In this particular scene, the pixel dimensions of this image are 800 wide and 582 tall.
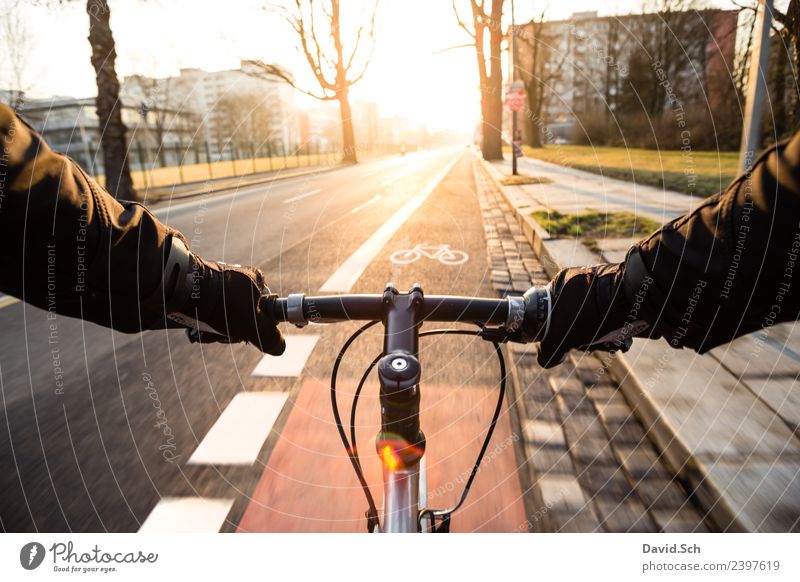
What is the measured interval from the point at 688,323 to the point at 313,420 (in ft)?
6.41

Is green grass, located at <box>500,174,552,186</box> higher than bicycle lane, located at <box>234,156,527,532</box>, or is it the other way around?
green grass, located at <box>500,174,552,186</box>

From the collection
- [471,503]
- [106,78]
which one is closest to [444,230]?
[471,503]

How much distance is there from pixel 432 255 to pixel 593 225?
2.66 m

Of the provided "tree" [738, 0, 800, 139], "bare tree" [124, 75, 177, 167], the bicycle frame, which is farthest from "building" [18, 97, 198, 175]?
"tree" [738, 0, 800, 139]

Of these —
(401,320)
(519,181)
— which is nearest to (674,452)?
(401,320)

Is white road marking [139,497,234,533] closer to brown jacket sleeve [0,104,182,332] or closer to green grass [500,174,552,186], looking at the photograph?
brown jacket sleeve [0,104,182,332]

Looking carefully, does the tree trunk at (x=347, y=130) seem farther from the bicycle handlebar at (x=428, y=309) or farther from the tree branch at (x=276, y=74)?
the bicycle handlebar at (x=428, y=309)

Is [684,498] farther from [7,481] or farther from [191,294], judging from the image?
[7,481]

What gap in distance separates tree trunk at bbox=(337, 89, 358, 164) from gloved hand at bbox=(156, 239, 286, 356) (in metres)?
0.92

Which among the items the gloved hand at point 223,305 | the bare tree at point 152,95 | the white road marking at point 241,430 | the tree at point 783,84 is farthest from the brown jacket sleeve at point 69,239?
the tree at point 783,84

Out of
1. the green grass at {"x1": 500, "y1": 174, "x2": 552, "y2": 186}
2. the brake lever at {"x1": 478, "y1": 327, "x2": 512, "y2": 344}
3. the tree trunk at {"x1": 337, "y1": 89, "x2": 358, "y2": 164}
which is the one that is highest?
the tree trunk at {"x1": 337, "y1": 89, "x2": 358, "y2": 164}

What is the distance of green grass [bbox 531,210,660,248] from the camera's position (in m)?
5.87

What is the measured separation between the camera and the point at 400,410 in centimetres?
84

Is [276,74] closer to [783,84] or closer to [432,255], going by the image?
[432,255]
